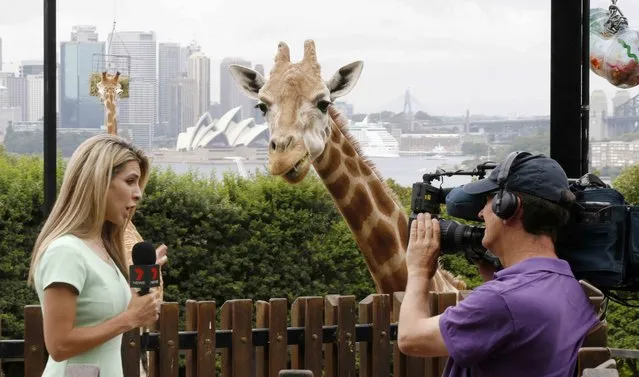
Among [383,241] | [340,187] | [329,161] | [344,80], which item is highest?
[344,80]

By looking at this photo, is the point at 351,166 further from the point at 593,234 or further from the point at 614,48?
the point at 593,234

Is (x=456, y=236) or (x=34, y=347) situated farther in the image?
(x=34, y=347)

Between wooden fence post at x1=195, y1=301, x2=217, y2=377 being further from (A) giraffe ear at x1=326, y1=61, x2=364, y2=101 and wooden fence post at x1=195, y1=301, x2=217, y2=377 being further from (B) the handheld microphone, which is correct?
(B) the handheld microphone

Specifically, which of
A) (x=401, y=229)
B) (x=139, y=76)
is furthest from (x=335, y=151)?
(x=139, y=76)

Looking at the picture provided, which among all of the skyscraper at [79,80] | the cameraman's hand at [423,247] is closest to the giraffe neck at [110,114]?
the skyscraper at [79,80]

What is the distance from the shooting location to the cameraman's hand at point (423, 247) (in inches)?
102

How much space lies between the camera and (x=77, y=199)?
2855mm

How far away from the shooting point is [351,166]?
17.4 feet

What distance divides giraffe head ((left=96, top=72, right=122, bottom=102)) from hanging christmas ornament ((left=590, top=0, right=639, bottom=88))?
2860 millimetres

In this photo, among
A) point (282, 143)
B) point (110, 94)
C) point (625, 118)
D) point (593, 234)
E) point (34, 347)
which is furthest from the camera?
point (625, 118)

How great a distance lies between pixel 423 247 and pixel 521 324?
354mm

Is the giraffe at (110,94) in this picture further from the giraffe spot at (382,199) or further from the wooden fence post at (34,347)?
the wooden fence post at (34,347)

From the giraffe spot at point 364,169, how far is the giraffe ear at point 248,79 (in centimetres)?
59

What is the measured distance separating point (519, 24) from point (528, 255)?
17.0ft
